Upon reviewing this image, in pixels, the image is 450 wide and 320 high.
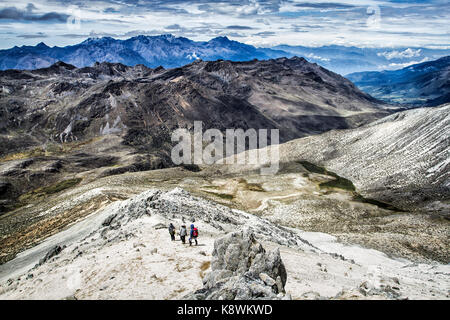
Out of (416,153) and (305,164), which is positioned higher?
(416,153)

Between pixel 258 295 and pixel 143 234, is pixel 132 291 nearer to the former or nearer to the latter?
pixel 258 295

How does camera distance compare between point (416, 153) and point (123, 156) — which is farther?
point (123, 156)

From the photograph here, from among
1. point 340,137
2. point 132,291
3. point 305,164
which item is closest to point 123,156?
point 305,164

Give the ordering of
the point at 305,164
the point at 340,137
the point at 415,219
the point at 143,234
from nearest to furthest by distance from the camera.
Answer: the point at 143,234 < the point at 415,219 < the point at 305,164 < the point at 340,137

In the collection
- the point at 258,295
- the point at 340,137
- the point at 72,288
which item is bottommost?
the point at 340,137

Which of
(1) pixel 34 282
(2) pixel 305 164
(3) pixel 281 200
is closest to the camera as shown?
(1) pixel 34 282

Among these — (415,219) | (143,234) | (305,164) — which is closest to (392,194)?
(415,219)
